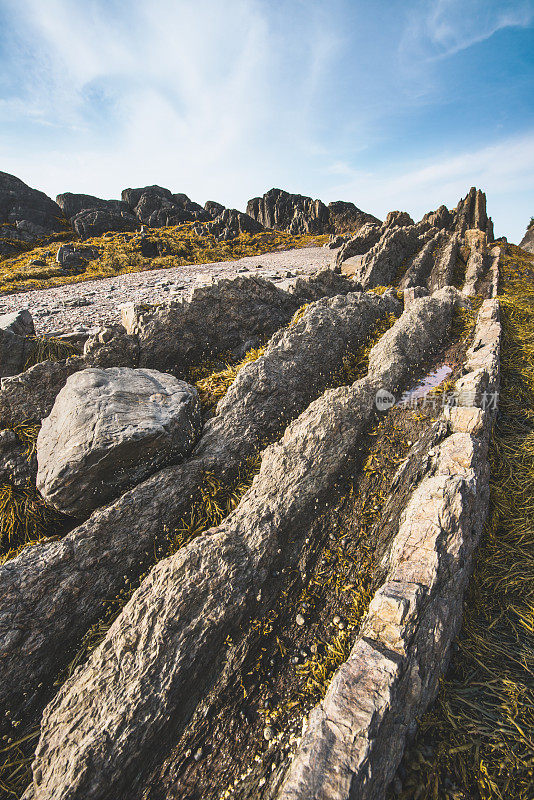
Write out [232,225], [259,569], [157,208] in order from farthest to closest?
[157,208] < [232,225] < [259,569]

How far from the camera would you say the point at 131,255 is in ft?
120

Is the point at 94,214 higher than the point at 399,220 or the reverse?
higher

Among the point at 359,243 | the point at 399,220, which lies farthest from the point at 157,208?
the point at 359,243

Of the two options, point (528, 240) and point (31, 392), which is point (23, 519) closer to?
point (31, 392)

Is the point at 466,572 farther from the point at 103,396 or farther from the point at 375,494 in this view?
the point at 103,396

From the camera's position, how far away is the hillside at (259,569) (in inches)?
128

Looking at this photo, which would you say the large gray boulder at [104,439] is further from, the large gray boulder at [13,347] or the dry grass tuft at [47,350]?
the large gray boulder at [13,347]

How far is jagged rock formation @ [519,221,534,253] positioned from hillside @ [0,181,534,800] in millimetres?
69411

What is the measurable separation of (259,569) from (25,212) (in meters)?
81.9

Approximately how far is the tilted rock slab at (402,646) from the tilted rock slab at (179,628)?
1.37 m

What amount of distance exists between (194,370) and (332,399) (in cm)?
363

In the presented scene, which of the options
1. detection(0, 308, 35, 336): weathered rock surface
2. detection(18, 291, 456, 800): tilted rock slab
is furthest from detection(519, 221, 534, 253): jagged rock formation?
detection(0, 308, 35, 336): weathered rock surface

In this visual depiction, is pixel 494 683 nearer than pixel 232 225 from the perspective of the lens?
Yes

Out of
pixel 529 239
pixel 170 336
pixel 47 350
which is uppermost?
pixel 529 239
